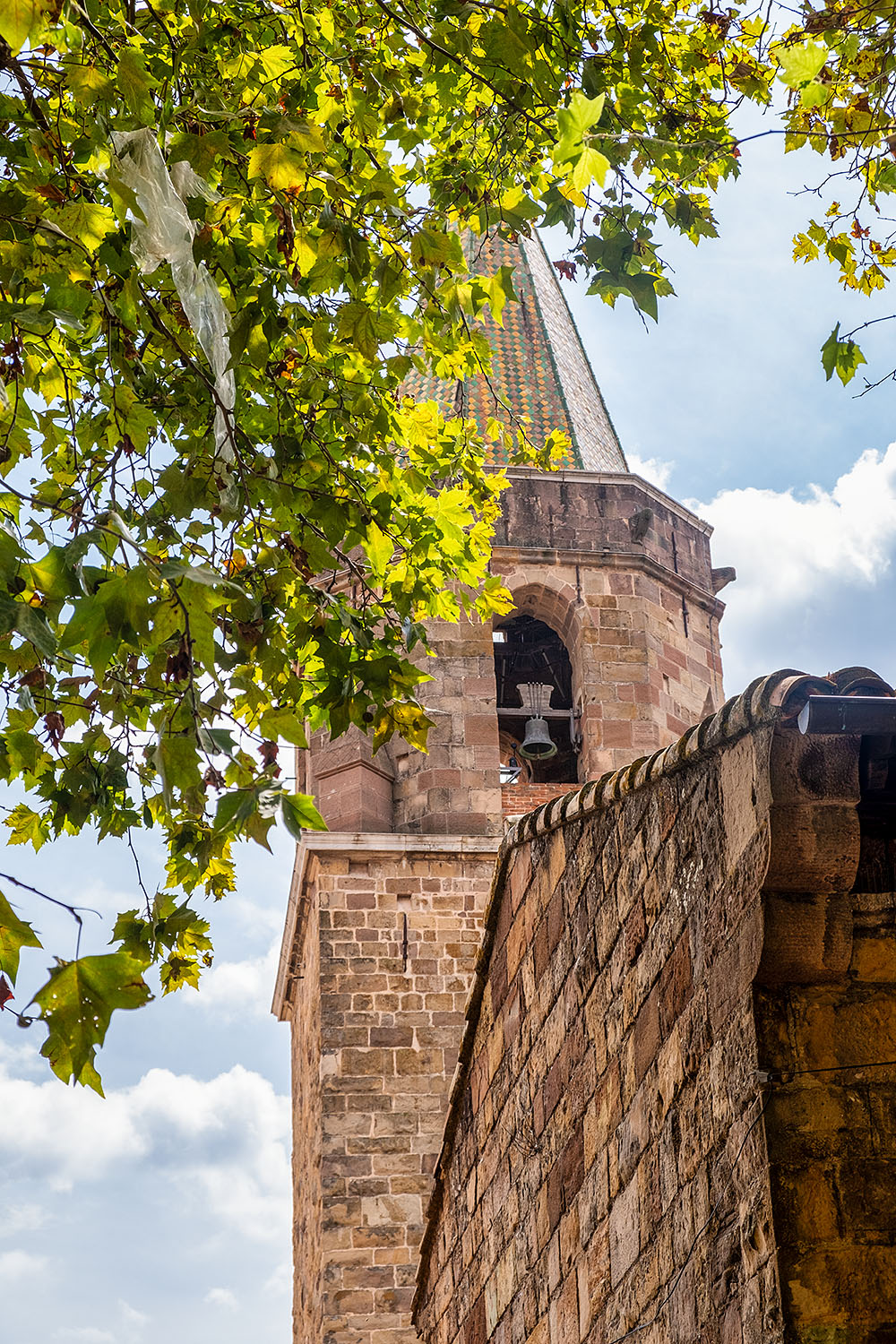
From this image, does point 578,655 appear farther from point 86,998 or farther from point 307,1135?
point 86,998

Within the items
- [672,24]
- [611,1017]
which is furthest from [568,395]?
A: [611,1017]

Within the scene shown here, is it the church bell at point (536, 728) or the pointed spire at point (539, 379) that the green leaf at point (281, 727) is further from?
the pointed spire at point (539, 379)

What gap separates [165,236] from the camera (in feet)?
9.50

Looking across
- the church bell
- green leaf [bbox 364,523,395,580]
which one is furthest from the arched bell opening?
green leaf [bbox 364,523,395,580]

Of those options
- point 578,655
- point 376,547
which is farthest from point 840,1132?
point 578,655

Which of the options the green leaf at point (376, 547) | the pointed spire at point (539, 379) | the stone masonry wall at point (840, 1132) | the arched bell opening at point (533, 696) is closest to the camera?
the stone masonry wall at point (840, 1132)

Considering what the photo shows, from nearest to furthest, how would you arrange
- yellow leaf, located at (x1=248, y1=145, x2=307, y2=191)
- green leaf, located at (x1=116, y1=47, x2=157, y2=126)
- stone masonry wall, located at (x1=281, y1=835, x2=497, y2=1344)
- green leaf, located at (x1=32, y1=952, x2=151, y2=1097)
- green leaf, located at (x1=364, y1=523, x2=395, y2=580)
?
green leaf, located at (x1=32, y1=952, x2=151, y2=1097) → green leaf, located at (x1=116, y1=47, x2=157, y2=126) → yellow leaf, located at (x1=248, y1=145, x2=307, y2=191) → green leaf, located at (x1=364, y1=523, x2=395, y2=580) → stone masonry wall, located at (x1=281, y1=835, x2=497, y2=1344)

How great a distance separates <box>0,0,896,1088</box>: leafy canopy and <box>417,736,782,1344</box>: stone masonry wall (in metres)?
0.95

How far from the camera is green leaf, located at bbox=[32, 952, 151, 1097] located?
2.77m

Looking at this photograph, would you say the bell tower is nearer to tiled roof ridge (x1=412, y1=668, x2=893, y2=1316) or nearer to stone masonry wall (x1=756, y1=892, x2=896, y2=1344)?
tiled roof ridge (x1=412, y1=668, x2=893, y2=1316)

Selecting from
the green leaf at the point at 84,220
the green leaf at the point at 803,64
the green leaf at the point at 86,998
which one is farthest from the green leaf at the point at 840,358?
the green leaf at the point at 86,998

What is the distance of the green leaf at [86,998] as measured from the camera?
2.77m

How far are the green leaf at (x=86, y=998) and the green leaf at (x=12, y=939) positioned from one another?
124mm

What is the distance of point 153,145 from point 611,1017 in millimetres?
2806
